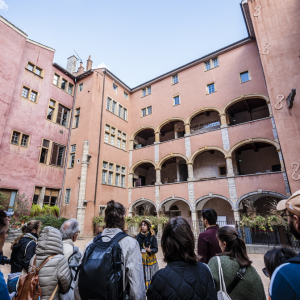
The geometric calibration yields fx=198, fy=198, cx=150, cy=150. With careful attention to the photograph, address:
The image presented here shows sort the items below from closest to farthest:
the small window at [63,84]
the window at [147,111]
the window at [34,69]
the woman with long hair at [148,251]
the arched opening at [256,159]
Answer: the woman with long hair at [148,251] → the window at [34,69] → the arched opening at [256,159] → the small window at [63,84] → the window at [147,111]

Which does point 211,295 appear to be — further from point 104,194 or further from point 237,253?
point 104,194

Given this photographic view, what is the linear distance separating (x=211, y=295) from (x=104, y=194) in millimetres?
17217

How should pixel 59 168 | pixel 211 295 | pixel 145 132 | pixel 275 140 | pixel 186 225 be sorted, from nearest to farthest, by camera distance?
pixel 211 295 < pixel 186 225 < pixel 275 140 < pixel 59 168 < pixel 145 132

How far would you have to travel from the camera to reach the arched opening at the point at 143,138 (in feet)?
76.4

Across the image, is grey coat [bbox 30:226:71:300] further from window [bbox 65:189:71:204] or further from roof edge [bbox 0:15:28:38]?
roof edge [bbox 0:15:28:38]

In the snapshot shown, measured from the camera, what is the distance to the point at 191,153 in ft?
59.3

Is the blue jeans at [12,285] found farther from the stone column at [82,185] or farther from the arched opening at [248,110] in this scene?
the arched opening at [248,110]

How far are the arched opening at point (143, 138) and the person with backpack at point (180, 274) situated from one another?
838 inches

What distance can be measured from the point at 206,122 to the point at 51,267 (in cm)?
2027

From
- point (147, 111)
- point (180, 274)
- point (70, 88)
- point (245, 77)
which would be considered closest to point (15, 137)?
point (70, 88)

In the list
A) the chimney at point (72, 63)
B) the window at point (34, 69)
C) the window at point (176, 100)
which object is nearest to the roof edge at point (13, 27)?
the window at point (34, 69)

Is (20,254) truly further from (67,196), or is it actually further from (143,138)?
(143,138)

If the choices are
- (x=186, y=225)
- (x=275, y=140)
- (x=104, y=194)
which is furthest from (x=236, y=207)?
(x=186, y=225)

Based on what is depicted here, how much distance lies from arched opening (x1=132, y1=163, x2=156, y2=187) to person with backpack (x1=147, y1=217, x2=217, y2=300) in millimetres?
21065
